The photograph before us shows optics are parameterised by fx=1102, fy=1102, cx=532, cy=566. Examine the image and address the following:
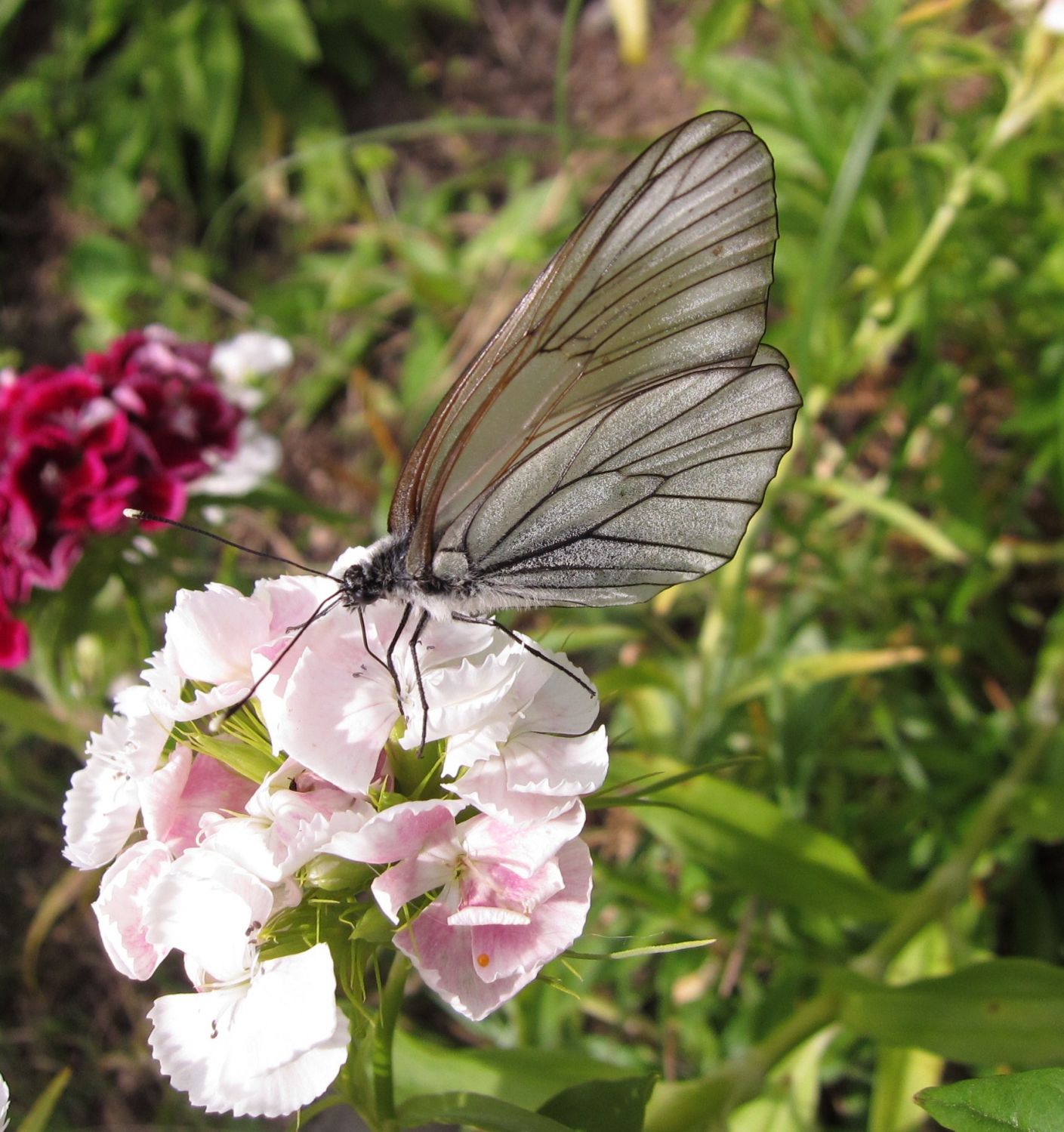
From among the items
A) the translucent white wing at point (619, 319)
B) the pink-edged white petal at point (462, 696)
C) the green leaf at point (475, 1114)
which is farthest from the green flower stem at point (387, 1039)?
the translucent white wing at point (619, 319)

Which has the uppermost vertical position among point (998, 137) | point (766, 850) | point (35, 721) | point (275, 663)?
point (998, 137)

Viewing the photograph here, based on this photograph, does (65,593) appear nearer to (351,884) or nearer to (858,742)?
(351,884)

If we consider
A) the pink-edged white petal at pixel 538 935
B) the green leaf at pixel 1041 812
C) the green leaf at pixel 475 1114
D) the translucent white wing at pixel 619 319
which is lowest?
the green leaf at pixel 1041 812

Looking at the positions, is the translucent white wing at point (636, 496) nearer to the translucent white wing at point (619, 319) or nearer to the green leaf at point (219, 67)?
the translucent white wing at point (619, 319)

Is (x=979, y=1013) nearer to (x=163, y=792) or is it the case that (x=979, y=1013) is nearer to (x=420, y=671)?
(x=420, y=671)

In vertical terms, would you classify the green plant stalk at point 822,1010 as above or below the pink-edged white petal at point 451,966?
below

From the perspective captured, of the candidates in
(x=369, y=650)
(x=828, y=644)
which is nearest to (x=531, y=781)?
(x=369, y=650)
